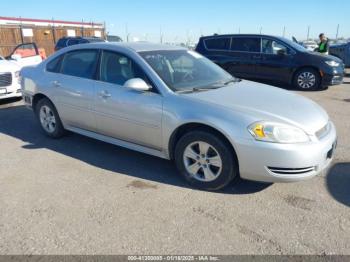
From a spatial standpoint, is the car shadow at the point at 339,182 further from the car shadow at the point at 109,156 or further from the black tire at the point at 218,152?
the black tire at the point at 218,152

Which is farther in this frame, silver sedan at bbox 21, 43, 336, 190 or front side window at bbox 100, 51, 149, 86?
front side window at bbox 100, 51, 149, 86

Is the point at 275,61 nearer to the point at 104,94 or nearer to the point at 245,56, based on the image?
the point at 245,56

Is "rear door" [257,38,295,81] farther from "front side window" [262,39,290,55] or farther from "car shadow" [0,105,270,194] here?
"car shadow" [0,105,270,194]

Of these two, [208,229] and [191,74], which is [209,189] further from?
[191,74]

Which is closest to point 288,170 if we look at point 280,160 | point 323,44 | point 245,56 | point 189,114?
point 280,160

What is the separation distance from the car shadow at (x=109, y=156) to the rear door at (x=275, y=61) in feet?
22.0

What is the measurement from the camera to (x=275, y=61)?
999 centimetres

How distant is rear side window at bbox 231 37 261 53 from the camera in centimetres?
1030

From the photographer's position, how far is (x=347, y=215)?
10.1 feet

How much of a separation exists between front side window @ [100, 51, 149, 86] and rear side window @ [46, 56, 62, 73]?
104 centimetres

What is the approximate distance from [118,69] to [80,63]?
0.84 meters

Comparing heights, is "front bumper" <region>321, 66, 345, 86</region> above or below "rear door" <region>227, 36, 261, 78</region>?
below

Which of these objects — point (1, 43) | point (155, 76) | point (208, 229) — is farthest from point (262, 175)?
point (1, 43)

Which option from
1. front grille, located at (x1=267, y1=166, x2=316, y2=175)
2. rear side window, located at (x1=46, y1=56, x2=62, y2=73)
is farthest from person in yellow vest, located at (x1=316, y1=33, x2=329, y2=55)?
front grille, located at (x1=267, y1=166, x2=316, y2=175)
